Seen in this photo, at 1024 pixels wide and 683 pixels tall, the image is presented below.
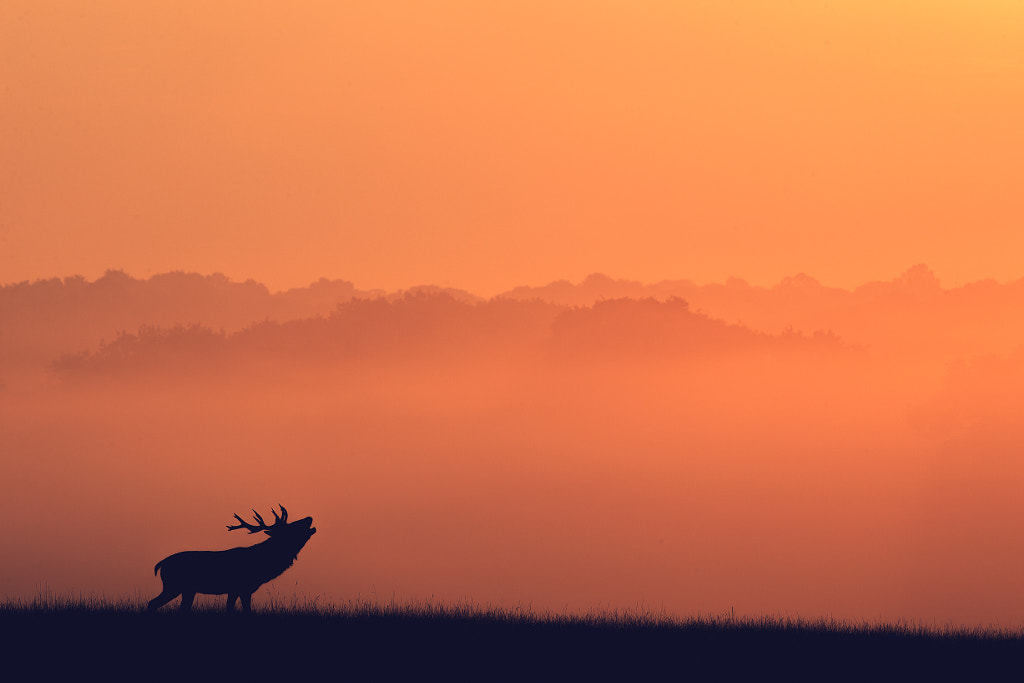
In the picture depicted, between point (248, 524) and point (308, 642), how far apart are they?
10.5 feet

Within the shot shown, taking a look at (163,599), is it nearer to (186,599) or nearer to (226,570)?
(186,599)

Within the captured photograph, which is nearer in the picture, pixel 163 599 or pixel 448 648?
pixel 448 648

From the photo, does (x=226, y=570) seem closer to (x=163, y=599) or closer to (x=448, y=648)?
(x=163, y=599)

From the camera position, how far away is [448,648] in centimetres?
1463

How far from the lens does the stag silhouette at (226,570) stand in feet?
52.8

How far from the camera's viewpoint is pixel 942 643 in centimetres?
1655

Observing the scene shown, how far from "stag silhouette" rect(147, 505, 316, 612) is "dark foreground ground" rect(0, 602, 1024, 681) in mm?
333

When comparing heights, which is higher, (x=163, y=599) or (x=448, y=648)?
(x=163, y=599)

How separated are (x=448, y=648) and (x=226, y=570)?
3854 mm

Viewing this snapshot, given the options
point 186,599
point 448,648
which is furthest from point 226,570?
point 448,648

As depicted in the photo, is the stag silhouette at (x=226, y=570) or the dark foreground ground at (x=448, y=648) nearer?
the dark foreground ground at (x=448, y=648)

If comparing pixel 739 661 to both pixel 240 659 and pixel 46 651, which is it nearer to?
pixel 240 659

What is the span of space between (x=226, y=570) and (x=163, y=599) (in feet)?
3.24

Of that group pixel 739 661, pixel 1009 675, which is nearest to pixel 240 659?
pixel 739 661
